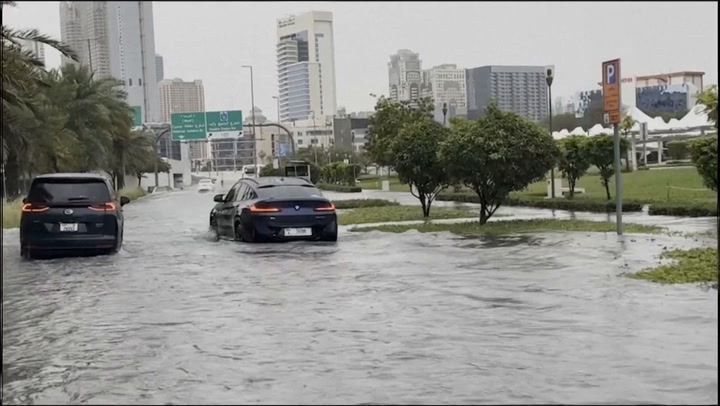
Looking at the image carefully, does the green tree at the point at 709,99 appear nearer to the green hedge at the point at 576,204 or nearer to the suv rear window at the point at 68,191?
the green hedge at the point at 576,204

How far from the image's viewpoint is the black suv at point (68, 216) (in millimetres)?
14664

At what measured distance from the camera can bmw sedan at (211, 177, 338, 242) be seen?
1609 cm

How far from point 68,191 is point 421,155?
10.1m

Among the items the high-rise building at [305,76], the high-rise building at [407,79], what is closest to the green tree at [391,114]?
the high-rise building at [407,79]

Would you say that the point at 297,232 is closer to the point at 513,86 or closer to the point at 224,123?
the point at 513,86

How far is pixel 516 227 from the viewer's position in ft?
59.8

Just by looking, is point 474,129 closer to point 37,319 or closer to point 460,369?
point 37,319

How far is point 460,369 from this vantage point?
630cm

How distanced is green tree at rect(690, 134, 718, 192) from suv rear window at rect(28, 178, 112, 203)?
36.3ft

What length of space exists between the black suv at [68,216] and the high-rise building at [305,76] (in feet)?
22.7

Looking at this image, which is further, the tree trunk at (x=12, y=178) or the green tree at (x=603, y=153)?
the tree trunk at (x=12, y=178)

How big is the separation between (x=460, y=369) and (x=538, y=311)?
2474 millimetres

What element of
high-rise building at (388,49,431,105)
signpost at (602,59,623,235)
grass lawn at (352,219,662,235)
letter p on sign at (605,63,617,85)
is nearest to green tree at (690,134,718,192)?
grass lawn at (352,219,662,235)

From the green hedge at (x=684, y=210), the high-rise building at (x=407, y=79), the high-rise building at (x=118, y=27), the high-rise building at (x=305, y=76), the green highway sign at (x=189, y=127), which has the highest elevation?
the high-rise building at (x=407, y=79)
